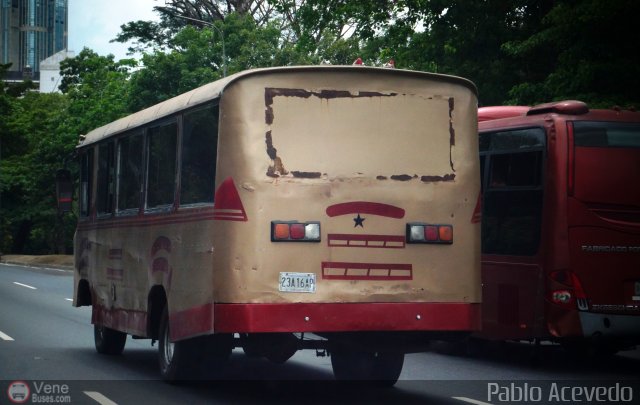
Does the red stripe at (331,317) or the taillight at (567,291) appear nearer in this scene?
the red stripe at (331,317)

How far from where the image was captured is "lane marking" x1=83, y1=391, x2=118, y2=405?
1112 centimetres

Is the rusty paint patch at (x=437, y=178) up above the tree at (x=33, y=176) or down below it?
below

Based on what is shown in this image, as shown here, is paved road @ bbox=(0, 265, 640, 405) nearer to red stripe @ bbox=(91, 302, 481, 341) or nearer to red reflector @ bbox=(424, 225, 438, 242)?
red stripe @ bbox=(91, 302, 481, 341)

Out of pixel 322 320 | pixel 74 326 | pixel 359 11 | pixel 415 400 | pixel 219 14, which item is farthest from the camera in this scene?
pixel 219 14

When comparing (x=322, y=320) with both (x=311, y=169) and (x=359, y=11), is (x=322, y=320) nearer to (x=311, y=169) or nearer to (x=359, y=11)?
(x=311, y=169)

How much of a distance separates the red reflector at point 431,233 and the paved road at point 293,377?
106cm

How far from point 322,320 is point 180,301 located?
176 cm

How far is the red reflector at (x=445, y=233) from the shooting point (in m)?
11.1

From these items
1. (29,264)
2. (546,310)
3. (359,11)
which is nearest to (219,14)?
(29,264)

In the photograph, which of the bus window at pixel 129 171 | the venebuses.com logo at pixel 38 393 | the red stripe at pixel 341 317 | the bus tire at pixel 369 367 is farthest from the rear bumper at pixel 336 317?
the bus window at pixel 129 171

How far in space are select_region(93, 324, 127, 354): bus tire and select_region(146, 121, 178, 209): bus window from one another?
317 centimetres

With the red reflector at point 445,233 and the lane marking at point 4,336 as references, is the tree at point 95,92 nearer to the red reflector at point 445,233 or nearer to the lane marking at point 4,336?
the lane marking at point 4,336

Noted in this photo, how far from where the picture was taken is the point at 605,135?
14.4m

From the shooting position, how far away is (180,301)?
38.7 feet
